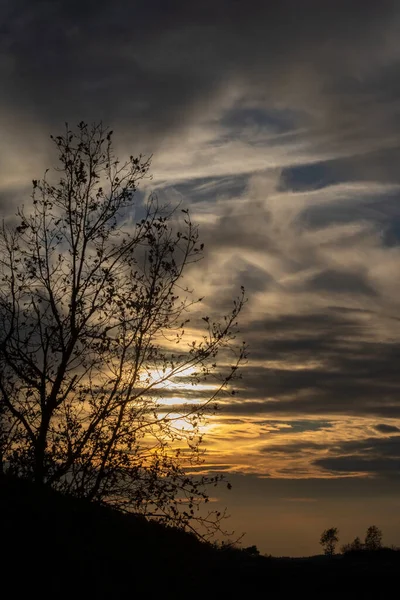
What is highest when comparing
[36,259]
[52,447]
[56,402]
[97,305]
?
[36,259]

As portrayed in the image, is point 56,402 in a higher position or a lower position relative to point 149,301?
lower

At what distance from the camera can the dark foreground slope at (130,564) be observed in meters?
14.5

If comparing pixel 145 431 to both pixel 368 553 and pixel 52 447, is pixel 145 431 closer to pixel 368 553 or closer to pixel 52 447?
pixel 52 447

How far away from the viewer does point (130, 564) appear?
52.4ft

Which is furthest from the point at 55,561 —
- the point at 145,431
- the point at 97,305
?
the point at 97,305

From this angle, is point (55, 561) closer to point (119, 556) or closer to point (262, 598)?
point (119, 556)

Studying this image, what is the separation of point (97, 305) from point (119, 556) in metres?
Answer: 6.86

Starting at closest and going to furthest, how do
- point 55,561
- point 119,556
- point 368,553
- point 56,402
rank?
point 55,561
point 119,556
point 368,553
point 56,402

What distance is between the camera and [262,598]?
48.9 ft

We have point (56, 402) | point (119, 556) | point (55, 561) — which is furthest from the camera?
point (56, 402)

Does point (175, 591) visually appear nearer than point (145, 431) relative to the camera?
Yes

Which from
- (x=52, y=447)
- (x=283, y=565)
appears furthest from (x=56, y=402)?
(x=283, y=565)

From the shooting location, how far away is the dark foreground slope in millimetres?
14516

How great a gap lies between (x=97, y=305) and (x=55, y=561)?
722 centimetres
